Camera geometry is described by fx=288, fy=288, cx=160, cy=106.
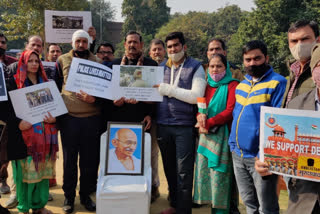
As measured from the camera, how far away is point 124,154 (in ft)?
12.0

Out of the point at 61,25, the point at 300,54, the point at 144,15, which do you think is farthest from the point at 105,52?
the point at 144,15

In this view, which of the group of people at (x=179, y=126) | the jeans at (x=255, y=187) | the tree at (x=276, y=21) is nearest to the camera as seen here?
the jeans at (x=255, y=187)

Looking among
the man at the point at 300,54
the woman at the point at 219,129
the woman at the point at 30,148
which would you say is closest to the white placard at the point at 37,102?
the woman at the point at 30,148

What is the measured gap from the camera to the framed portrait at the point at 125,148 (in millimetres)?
3607

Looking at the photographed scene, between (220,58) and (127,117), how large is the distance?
4.78ft

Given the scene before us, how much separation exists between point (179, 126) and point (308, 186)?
72.0 inches

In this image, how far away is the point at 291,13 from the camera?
83.3 feet

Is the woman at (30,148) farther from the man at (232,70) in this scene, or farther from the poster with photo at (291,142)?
the poster with photo at (291,142)

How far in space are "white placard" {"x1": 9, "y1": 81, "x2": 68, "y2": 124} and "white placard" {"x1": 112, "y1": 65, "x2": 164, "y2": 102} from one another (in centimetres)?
80

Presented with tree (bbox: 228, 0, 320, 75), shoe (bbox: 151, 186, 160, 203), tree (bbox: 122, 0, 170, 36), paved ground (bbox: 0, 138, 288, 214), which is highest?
tree (bbox: 122, 0, 170, 36)

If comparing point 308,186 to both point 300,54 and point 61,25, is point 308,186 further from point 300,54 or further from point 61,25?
point 61,25

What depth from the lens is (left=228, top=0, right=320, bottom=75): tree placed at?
22953mm

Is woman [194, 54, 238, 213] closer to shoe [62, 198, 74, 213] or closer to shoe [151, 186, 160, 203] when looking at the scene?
shoe [151, 186, 160, 203]

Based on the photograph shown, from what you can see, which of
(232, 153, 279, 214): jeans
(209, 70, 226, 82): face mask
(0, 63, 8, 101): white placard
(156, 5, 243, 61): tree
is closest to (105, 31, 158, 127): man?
(209, 70, 226, 82): face mask
